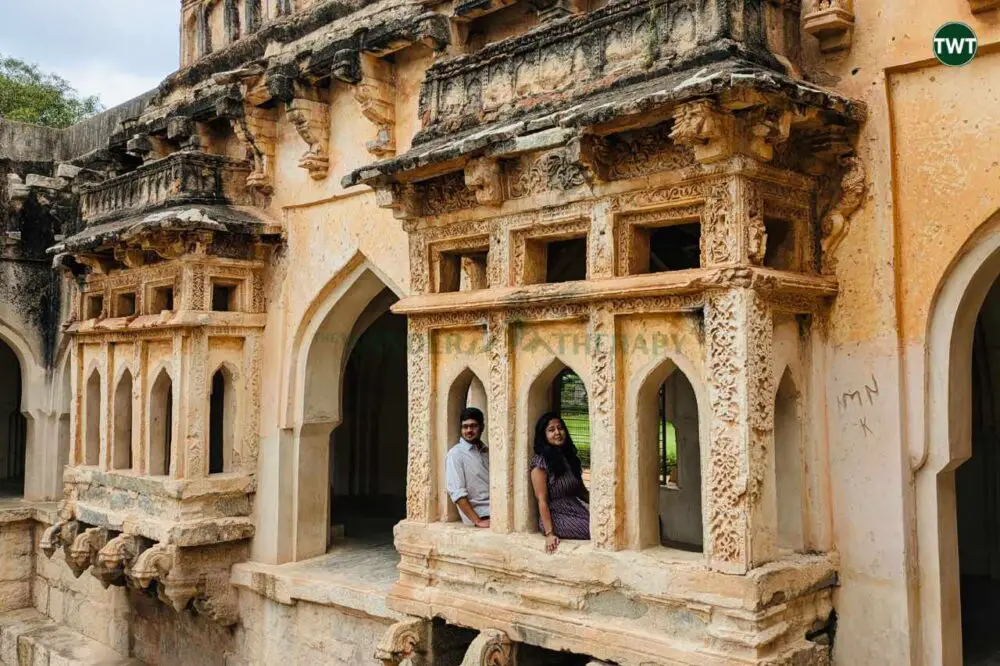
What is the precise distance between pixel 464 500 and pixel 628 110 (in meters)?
2.34

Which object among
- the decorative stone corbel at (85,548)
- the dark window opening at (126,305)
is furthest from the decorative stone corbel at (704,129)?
the decorative stone corbel at (85,548)

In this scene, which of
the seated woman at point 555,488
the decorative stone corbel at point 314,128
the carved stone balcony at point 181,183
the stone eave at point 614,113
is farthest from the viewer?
the carved stone balcony at point 181,183

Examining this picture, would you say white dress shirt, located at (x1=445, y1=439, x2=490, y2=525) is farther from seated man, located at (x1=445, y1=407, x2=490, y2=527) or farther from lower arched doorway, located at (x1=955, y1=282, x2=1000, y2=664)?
lower arched doorway, located at (x1=955, y1=282, x2=1000, y2=664)

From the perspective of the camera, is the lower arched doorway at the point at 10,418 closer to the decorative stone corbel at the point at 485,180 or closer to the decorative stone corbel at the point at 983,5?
the decorative stone corbel at the point at 485,180

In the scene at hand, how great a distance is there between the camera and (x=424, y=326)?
5559 millimetres

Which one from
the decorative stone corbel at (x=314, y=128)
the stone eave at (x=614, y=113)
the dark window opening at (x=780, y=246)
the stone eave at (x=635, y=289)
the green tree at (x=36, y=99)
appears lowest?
the stone eave at (x=635, y=289)

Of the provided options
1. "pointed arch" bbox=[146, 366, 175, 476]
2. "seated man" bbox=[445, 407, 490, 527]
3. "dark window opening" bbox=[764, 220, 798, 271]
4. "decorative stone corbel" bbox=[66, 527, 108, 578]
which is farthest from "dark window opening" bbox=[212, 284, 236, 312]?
"dark window opening" bbox=[764, 220, 798, 271]

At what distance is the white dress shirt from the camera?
5.37 m

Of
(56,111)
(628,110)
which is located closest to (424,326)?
(628,110)

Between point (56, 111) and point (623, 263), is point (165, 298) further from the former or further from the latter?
point (56, 111)

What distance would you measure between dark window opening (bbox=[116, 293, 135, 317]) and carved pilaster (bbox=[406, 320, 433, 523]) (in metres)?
4.34

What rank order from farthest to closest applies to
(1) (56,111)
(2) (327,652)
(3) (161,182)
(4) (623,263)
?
(1) (56,111) < (3) (161,182) < (2) (327,652) < (4) (623,263)

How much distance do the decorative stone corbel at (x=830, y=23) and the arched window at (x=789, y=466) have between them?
5.32 ft

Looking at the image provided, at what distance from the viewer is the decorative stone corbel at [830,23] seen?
4.57 m
